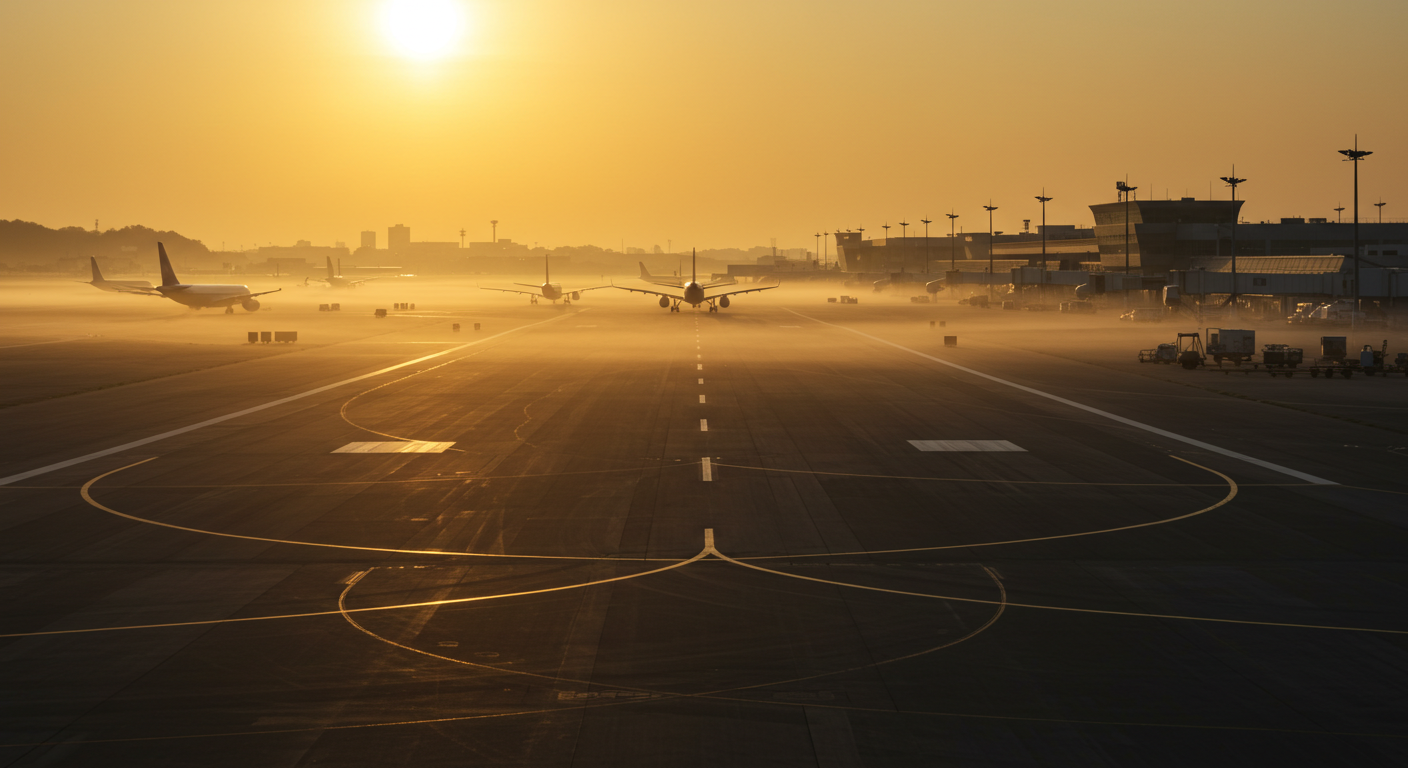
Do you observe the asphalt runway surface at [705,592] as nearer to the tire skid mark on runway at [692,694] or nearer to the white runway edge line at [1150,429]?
the tire skid mark on runway at [692,694]

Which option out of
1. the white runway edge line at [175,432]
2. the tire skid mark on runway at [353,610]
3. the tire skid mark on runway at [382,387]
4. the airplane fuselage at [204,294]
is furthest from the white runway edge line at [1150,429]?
the airplane fuselage at [204,294]

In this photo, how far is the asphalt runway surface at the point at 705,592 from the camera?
40.4 ft

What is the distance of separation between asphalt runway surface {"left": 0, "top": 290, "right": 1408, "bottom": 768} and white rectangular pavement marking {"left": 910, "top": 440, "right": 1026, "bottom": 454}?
0.45m

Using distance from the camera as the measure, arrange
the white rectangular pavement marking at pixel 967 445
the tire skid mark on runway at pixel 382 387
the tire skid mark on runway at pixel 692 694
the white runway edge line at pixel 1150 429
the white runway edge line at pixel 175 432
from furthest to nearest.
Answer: the tire skid mark on runway at pixel 382 387 → the white rectangular pavement marking at pixel 967 445 → the white runway edge line at pixel 175 432 → the white runway edge line at pixel 1150 429 → the tire skid mark on runway at pixel 692 694

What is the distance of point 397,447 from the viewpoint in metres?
34.7

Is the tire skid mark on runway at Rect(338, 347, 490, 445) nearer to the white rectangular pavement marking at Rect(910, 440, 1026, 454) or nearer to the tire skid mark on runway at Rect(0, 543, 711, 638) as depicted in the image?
the white rectangular pavement marking at Rect(910, 440, 1026, 454)

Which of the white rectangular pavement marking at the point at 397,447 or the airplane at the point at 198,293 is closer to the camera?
the white rectangular pavement marking at the point at 397,447

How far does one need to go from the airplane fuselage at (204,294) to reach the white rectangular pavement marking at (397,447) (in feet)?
334

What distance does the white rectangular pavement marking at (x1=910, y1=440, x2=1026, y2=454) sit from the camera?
33594mm

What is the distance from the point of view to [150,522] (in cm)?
2364

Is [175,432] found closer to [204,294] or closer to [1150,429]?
[1150,429]

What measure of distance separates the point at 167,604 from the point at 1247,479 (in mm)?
25516

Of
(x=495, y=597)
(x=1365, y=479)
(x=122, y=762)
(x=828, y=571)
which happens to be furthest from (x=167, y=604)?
(x=1365, y=479)

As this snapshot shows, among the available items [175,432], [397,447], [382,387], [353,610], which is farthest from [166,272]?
[353,610]
